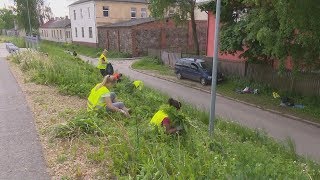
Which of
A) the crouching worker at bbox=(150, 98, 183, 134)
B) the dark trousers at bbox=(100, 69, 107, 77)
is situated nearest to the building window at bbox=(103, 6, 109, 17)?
the dark trousers at bbox=(100, 69, 107, 77)

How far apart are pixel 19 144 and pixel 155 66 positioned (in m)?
21.3

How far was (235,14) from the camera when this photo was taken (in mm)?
16297

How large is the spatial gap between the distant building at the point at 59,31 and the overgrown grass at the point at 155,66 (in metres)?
30.0

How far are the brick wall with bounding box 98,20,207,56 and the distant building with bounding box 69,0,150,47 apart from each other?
4.37m

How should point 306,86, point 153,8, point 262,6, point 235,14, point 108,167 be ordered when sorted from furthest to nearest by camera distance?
point 153,8
point 235,14
point 306,86
point 262,6
point 108,167

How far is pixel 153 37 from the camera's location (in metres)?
34.7

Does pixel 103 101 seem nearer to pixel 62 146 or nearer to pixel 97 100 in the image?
pixel 97 100

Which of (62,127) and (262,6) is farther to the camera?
(262,6)

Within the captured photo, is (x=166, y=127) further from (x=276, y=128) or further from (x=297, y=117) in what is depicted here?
(x=297, y=117)

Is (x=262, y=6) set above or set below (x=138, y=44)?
above

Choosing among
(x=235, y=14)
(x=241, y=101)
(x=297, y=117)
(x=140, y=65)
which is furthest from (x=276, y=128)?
(x=140, y=65)

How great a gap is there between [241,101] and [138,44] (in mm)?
21136

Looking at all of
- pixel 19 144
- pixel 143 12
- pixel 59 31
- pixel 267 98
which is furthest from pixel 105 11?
pixel 19 144

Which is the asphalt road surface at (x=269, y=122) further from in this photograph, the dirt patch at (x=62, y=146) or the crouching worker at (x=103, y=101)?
the dirt patch at (x=62, y=146)
